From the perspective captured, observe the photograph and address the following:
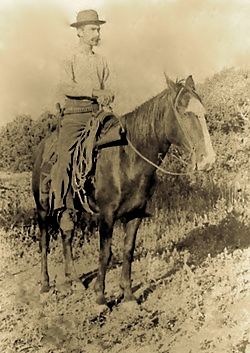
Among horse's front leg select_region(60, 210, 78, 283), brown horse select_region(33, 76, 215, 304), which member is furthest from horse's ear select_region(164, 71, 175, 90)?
horse's front leg select_region(60, 210, 78, 283)

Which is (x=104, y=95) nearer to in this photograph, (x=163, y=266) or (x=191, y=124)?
(x=191, y=124)

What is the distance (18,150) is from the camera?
355 cm

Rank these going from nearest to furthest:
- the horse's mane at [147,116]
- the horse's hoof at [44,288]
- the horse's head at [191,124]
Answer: the horse's head at [191,124] → the horse's mane at [147,116] → the horse's hoof at [44,288]

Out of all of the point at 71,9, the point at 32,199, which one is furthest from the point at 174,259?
the point at 71,9

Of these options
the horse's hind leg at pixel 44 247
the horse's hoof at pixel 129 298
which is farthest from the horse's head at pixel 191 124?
the horse's hind leg at pixel 44 247

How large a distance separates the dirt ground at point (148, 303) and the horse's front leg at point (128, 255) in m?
0.05

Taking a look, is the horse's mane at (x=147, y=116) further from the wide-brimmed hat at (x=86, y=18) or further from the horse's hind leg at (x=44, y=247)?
the horse's hind leg at (x=44, y=247)

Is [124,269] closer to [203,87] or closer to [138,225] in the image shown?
[138,225]

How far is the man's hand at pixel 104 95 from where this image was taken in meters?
3.32

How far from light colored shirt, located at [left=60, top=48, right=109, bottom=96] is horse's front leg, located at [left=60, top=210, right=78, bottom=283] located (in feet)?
2.09

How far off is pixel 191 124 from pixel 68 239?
0.85 m

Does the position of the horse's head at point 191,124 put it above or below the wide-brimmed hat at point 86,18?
below

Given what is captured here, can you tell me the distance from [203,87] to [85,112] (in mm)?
540

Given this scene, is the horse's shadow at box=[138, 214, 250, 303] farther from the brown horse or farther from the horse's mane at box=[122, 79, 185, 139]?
the horse's mane at box=[122, 79, 185, 139]
